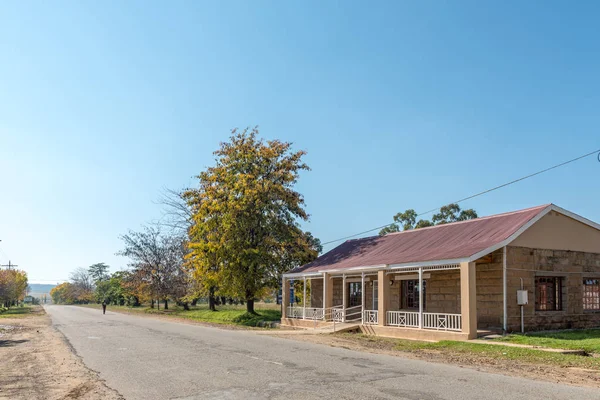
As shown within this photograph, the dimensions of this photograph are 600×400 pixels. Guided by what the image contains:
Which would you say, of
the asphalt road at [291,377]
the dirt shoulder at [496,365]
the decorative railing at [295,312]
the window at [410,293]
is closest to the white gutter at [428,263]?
the window at [410,293]

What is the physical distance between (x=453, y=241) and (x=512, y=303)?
4.12 meters

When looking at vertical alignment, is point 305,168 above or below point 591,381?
above

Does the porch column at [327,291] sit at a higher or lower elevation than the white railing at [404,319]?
higher

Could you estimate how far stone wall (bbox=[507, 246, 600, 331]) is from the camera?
21172 mm

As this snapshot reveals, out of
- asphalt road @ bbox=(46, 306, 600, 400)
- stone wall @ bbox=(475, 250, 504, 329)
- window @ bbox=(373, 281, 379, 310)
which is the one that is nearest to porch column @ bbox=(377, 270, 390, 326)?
stone wall @ bbox=(475, 250, 504, 329)

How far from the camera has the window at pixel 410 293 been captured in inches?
1013

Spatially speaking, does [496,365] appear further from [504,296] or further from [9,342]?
[9,342]

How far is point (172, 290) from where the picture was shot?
5650 centimetres

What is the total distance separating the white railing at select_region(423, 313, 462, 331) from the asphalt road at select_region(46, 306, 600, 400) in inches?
237

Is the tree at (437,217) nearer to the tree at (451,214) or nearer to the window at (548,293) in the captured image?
the tree at (451,214)

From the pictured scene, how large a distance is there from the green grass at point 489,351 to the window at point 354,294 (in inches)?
345

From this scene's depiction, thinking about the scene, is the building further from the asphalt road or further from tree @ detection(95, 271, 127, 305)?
tree @ detection(95, 271, 127, 305)

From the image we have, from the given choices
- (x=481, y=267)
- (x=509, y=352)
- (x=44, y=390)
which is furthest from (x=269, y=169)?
(x=44, y=390)

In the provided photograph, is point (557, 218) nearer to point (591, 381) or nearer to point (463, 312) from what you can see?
point (463, 312)
